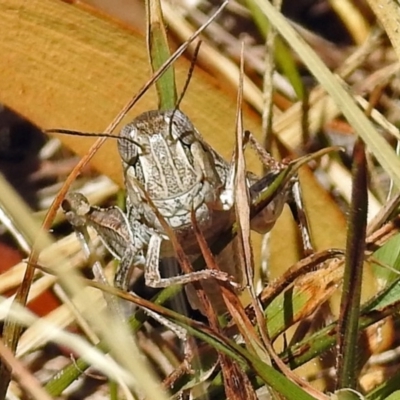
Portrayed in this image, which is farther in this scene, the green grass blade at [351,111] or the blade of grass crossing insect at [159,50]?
the blade of grass crossing insect at [159,50]

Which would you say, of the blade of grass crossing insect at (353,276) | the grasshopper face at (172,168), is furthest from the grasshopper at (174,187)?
the blade of grass crossing insect at (353,276)

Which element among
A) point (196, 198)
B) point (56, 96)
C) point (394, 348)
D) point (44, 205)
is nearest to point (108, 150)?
point (56, 96)

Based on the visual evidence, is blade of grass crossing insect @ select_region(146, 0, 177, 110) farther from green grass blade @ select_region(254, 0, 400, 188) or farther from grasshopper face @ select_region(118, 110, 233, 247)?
green grass blade @ select_region(254, 0, 400, 188)

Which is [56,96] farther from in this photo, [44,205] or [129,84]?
[44,205]

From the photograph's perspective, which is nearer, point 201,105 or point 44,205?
point 201,105

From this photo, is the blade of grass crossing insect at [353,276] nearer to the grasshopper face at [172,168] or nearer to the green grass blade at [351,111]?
the green grass blade at [351,111]

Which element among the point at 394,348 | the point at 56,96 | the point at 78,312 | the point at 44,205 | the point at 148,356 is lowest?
the point at 394,348

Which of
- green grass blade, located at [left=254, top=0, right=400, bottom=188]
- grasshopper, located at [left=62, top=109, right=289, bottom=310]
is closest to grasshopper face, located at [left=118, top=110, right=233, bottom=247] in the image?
grasshopper, located at [left=62, top=109, right=289, bottom=310]
